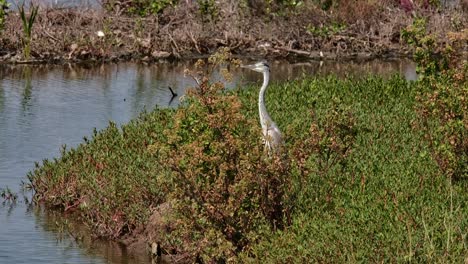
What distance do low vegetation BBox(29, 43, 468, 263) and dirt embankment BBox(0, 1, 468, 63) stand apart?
1474 cm

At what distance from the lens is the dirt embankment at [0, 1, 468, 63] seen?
1239 inches

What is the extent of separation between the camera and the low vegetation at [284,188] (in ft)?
39.4

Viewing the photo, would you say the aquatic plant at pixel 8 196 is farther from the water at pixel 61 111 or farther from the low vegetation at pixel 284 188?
the low vegetation at pixel 284 188

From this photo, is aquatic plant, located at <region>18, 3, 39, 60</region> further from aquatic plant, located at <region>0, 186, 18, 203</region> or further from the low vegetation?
the low vegetation

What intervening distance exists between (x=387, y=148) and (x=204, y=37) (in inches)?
691

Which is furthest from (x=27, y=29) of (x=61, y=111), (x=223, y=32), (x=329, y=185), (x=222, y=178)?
(x=222, y=178)

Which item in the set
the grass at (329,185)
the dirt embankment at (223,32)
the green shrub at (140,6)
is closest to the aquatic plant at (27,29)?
the dirt embankment at (223,32)

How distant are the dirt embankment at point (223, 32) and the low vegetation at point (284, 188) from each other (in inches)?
580

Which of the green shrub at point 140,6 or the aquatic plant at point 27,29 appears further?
the green shrub at point 140,6

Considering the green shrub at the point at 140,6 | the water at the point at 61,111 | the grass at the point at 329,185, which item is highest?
the grass at the point at 329,185

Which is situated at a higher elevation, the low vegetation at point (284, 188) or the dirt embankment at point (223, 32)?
the low vegetation at point (284, 188)

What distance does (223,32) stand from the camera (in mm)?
33594

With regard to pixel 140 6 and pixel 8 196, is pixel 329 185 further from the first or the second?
pixel 140 6

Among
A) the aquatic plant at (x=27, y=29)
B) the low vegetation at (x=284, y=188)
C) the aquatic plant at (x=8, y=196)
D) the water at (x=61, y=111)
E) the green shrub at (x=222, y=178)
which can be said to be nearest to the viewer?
the low vegetation at (x=284, y=188)
